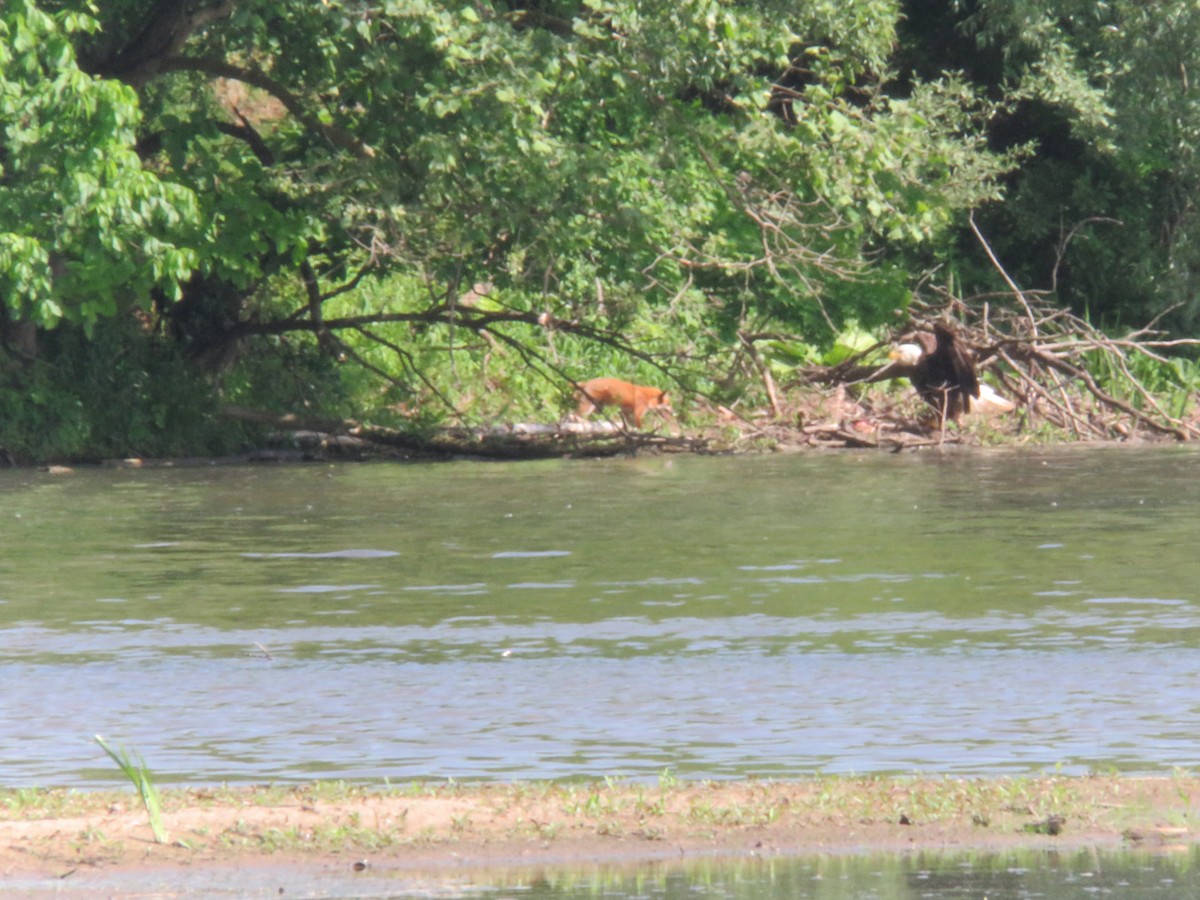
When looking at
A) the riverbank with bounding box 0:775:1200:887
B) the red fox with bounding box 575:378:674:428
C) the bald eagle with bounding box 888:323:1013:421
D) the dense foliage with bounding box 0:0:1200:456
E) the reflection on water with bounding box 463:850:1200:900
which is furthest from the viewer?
the red fox with bounding box 575:378:674:428

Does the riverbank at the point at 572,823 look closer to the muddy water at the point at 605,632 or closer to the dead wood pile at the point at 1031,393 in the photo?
the muddy water at the point at 605,632

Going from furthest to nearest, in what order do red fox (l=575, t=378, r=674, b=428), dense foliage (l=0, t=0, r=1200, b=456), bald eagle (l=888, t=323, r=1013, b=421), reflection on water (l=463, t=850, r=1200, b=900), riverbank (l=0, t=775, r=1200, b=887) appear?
1. red fox (l=575, t=378, r=674, b=428)
2. bald eagle (l=888, t=323, r=1013, b=421)
3. dense foliage (l=0, t=0, r=1200, b=456)
4. riverbank (l=0, t=775, r=1200, b=887)
5. reflection on water (l=463, t=850, r=1200, b=900)

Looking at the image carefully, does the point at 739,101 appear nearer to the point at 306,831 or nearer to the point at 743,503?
the point at 743,503

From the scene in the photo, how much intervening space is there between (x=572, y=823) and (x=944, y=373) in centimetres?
1695

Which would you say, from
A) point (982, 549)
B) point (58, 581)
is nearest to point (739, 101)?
point (982, 549)

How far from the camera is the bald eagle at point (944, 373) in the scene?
72.0 feet

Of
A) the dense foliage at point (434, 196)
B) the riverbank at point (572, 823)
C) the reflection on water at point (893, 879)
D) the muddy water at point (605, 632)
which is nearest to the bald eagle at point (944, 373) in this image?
the dense foliage at point (434, 196)

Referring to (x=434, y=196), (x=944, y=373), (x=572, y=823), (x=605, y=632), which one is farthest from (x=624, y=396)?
(x=572, y=823)

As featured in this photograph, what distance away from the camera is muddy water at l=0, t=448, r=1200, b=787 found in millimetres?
7031

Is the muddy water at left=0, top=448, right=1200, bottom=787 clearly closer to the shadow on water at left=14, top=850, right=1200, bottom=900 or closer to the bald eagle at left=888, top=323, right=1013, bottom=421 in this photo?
the shadow on water at left=14, top=850, right=1200, bottom=900

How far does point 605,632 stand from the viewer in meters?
9.64

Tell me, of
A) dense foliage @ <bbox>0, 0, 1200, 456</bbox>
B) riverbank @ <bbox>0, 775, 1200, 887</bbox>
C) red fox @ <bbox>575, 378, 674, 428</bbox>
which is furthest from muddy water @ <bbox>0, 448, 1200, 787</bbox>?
red fox @ <bbox>575, 378, 674, 428</bbox>

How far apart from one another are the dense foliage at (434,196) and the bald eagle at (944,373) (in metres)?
0.55

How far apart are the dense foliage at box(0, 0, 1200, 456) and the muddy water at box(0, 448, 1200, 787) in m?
3.17
